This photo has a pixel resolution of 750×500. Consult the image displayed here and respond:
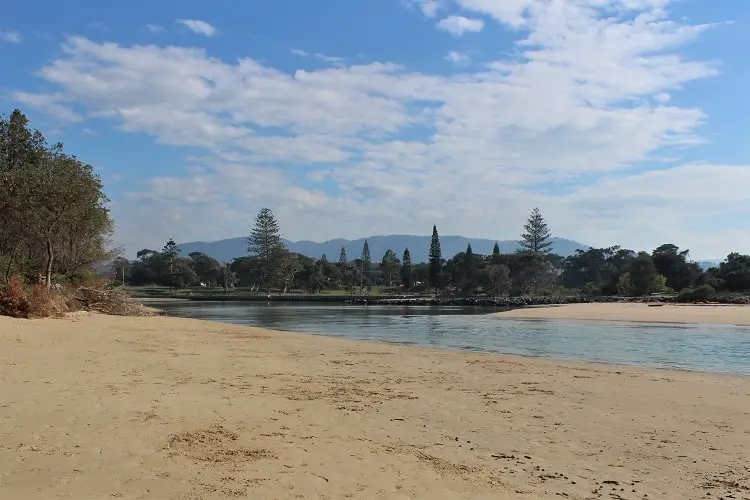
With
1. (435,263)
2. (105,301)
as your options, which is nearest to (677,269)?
(435,263)

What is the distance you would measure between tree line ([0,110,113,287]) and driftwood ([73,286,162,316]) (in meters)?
1.82

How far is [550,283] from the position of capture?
108 meters

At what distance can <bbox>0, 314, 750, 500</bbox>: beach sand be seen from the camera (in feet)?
17.6

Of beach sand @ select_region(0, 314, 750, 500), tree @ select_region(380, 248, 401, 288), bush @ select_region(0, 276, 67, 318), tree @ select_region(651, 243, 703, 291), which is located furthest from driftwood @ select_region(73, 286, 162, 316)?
tree @ select_region(380, 248, 401, 288)

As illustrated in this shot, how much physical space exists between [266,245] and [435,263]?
Answer: 40842 millimetres

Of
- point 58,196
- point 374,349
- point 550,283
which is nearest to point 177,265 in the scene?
point 550,283

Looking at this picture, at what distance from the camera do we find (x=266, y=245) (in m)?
137

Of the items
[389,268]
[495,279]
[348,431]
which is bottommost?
[348,431]

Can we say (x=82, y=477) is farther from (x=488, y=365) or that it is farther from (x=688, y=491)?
(x=488, y=365)

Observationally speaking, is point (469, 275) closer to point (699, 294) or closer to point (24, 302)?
point (699, 294)

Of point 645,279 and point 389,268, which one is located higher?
point 389,268

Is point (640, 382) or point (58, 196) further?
point (58, 196)

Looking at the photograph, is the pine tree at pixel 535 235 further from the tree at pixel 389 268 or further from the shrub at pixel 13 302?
the shrub at pixel 13 302

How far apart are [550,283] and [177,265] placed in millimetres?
91559
